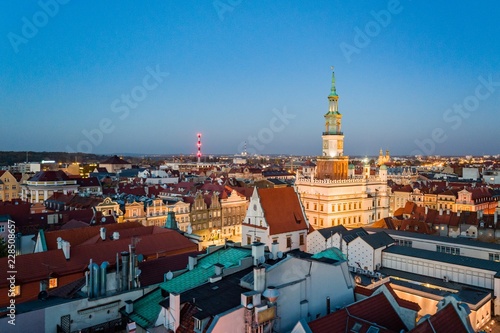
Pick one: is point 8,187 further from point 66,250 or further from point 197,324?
point 197,324

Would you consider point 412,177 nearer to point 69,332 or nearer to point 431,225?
point 431,225

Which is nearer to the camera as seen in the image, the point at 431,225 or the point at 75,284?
the point at 75,284

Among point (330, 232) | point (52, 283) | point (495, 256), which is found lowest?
point (495, 256)

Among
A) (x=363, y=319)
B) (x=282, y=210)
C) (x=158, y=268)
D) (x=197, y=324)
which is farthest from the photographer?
(x=282, y=210)

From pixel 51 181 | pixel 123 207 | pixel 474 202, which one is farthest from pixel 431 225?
pixel 51 181

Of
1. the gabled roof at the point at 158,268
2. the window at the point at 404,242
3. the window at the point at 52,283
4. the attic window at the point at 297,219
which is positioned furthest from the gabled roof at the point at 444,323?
the attic window at the point at 297,219

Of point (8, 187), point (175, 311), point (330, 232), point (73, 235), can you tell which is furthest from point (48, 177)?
point (175, 311)

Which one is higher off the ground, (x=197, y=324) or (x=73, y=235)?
(x=73, y=235)
